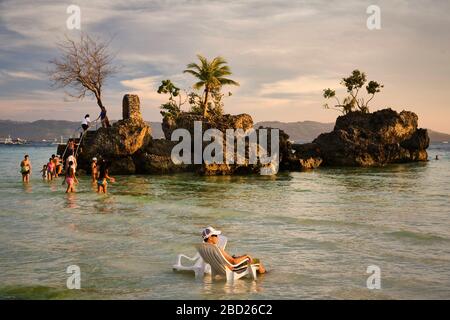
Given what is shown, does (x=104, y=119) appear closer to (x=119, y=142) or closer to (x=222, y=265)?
(x=119, y=142)

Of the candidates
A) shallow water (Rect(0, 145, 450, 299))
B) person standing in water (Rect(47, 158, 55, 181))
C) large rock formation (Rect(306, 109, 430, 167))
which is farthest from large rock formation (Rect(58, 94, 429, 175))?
shallow water (Rect(0, 145, 450, 299))

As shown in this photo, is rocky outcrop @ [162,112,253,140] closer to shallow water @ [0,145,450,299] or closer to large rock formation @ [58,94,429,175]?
large rock formation @ [58,94,429,175]

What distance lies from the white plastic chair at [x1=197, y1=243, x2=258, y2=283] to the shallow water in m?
0.19

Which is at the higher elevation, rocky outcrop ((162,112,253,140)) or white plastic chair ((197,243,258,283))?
rocky outcrop ((162,112,253,140))

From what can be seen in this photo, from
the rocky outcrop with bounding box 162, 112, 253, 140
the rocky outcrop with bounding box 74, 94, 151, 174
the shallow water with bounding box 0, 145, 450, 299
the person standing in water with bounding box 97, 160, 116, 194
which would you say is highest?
the rocky outcrop with bounding box 162, 112, 253, 140

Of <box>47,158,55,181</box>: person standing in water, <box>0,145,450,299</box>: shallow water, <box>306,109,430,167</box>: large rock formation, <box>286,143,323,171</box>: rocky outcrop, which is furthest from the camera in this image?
<box>306,109,430,167</box>: large rock formation

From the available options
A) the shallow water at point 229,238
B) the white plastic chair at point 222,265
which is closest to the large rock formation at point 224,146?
the shallow water at point 229,238

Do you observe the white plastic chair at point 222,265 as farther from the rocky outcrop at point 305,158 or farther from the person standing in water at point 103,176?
the rocky outcrop at point 305,158

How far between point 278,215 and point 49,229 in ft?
27.9

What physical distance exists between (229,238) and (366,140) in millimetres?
46098

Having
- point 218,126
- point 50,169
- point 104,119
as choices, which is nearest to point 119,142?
point 104,119

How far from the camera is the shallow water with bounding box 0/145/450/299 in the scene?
32.0 ft

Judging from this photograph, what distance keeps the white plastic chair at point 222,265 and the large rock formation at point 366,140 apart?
45345 millimetres
